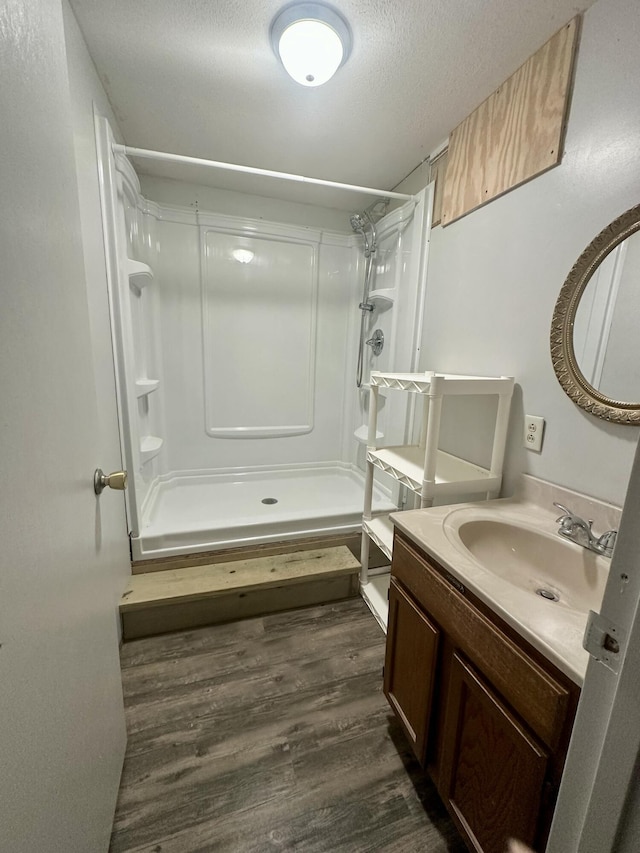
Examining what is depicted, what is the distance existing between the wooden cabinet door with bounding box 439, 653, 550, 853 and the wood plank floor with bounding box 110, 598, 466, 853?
256 millimetres

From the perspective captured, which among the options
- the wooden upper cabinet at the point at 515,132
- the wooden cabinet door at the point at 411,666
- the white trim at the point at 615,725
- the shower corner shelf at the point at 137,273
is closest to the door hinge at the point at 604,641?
the white trim at the point at 615,725

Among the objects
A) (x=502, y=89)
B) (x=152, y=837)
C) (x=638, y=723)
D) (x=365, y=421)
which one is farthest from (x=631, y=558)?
(x=365, y=421)

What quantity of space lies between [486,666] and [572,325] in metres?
1.03

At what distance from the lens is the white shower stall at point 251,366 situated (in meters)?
1.95

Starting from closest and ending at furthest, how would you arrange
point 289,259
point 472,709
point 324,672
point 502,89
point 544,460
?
point 472,709, point 544,460, point 502,89, point 324,672, point 289,259

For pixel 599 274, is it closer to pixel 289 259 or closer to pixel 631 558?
pixel 631 558

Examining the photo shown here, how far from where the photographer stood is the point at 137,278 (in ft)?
6.07

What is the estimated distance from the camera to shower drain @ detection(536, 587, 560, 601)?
94cm

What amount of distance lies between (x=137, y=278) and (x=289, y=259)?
1188mm

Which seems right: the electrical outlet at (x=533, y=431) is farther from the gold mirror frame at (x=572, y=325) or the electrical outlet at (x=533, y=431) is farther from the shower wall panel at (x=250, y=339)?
the shower wall panel at (x=250, y=339)

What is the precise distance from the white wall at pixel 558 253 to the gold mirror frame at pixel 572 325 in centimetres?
3

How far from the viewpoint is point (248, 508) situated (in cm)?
237

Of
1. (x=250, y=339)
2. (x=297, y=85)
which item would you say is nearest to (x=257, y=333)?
(x=250, y=339)

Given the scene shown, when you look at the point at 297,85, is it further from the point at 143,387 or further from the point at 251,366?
the point at 251,366
